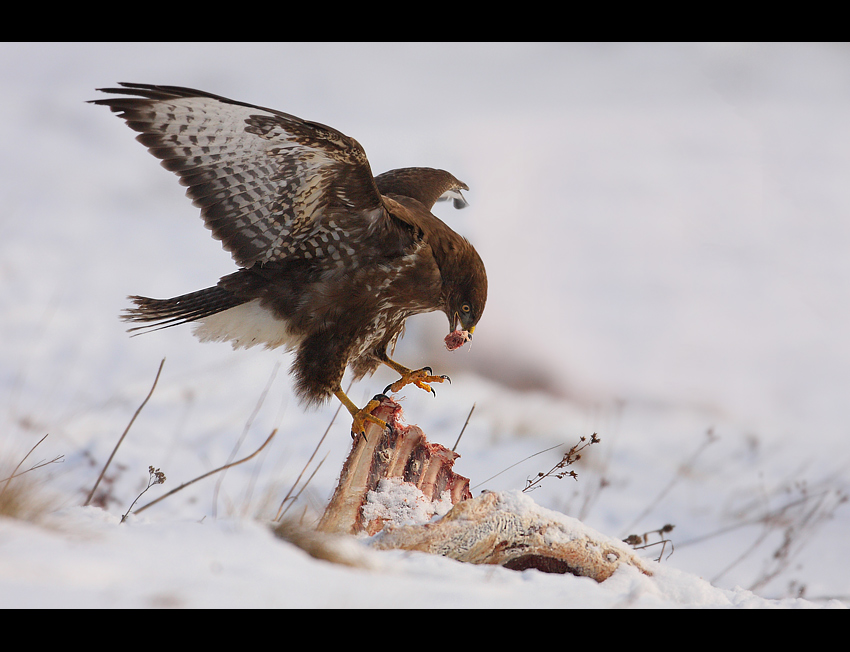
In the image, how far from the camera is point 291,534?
2.48 metres

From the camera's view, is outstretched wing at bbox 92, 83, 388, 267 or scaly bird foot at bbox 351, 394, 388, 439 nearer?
outstretched wing at bbox 92, 83, 388, 267

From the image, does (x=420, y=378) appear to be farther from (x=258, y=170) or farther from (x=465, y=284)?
(x=258, y=170)

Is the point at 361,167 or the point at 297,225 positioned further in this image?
the point at 297,225

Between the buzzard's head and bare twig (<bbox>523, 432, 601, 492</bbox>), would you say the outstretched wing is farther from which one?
bare twig (<bbox>523, 432, 601, 492</bbox>)

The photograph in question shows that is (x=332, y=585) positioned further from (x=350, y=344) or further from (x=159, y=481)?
(x=350, y=344)

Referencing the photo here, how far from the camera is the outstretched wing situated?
3236 millimetres

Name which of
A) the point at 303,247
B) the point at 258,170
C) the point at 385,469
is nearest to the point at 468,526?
the point at 385,469

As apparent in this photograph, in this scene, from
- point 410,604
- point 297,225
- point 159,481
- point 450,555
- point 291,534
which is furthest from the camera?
point 297,225

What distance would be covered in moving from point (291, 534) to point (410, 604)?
26.9 inches

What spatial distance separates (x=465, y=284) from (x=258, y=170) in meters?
1.40

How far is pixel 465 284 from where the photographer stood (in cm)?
409

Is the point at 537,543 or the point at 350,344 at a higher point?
the point at 350,344

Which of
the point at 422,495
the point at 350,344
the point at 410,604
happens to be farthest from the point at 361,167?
the point at 410,604

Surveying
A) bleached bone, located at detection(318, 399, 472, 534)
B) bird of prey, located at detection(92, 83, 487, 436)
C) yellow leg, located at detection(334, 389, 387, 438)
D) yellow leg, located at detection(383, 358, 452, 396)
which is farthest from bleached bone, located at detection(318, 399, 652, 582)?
yellow leg, located at detection(383, 358, 452, 396)
